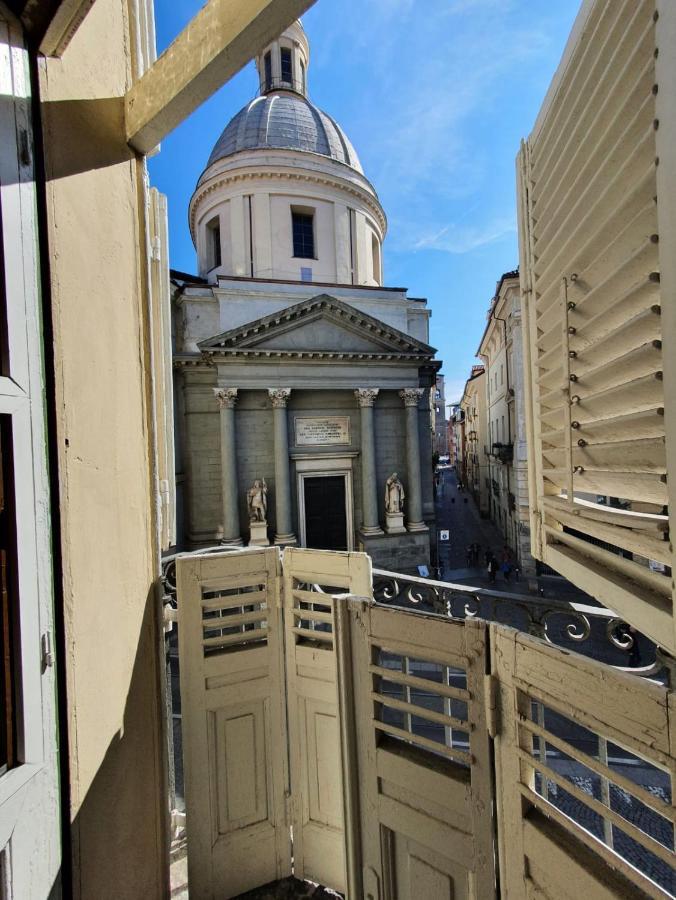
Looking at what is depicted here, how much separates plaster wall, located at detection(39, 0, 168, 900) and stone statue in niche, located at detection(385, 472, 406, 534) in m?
13.4

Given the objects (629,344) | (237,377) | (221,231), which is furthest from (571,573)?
(221,231)

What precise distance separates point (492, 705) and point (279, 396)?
532 inches

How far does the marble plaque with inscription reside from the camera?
15602 millimetres

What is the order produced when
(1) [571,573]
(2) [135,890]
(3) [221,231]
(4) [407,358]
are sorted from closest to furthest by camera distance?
(1) [571,573] < (2) [135,890] < (4) [407,358] < (3) [221,231]

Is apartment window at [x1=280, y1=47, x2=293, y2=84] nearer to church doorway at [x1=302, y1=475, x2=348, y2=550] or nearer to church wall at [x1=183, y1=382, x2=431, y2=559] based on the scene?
church wall at [x1=183, y1=382, x2=431, y2=559]

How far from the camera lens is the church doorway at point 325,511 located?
1580 centimetres

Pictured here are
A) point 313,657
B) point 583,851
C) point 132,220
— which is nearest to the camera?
point 583,851

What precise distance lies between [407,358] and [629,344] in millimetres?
15108

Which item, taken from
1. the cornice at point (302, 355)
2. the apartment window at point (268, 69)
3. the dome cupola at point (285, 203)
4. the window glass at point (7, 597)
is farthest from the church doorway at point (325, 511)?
the apartment window at point (268, 69)

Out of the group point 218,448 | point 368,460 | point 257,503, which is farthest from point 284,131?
point 257,503

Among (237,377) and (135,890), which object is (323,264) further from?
(135,890)

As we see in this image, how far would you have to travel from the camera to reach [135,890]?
2123 millimetres

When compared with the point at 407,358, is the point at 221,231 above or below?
above

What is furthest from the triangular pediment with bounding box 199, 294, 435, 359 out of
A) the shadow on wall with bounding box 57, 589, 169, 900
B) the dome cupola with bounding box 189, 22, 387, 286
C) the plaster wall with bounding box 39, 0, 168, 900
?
the shadow on wall with bounding box 57, 589, 169, 900
